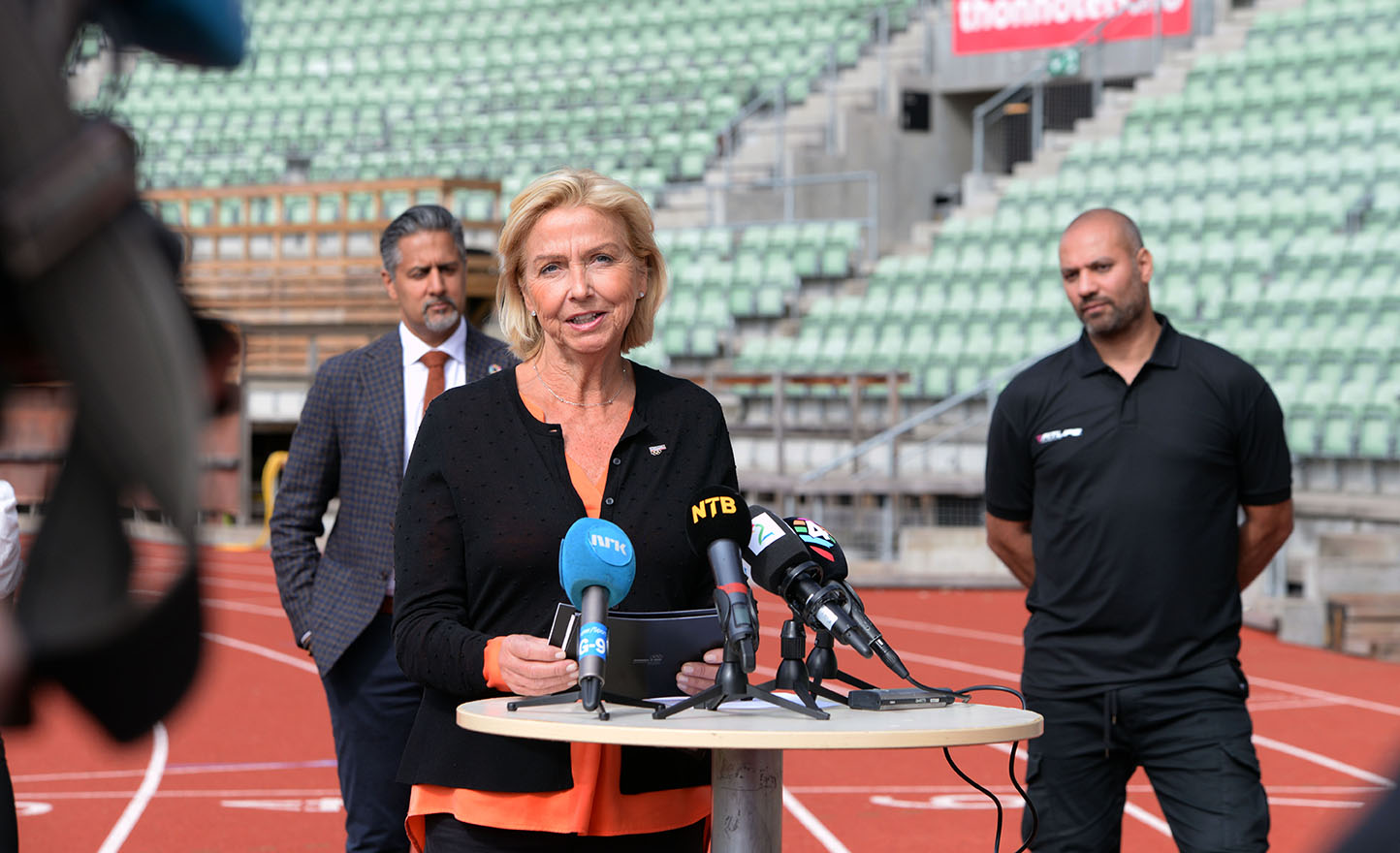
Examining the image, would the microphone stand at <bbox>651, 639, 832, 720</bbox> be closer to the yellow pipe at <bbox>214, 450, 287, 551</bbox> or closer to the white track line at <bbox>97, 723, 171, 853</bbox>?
the white track line at <bbox>97, 723, 171, 853</bbox>

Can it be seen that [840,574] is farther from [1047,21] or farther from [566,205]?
[1047,21]

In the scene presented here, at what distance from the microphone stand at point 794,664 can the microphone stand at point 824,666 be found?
15mm

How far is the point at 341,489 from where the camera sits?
4629mm

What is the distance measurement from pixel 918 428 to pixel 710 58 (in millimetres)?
11412

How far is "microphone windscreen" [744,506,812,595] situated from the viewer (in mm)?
2859

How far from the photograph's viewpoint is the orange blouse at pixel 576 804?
3.05 metres

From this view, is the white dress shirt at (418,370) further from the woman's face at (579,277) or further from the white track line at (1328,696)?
the white track line at (1328,696)

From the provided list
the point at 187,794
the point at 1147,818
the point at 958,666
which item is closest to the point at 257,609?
the point at 958,666

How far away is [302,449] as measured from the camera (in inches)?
183

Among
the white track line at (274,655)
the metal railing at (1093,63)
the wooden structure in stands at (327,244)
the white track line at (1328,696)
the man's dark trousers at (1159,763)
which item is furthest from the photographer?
the metal railing at (1093,63)

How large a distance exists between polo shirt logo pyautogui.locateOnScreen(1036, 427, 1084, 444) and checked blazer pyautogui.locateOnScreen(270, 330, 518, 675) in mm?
1434

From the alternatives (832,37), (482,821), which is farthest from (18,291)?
(832,37)

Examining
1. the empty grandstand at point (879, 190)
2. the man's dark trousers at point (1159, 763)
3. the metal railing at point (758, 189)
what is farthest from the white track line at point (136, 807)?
the metal railing at point (758, 189)

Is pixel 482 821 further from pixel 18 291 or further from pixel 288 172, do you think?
pixel 288 172
